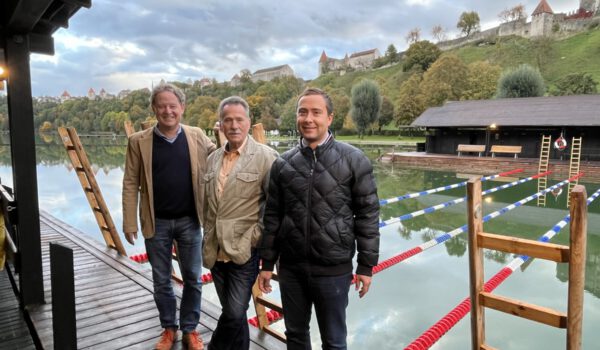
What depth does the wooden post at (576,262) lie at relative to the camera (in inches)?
55.4

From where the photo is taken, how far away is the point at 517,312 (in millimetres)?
1722

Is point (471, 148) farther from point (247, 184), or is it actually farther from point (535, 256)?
point (247, 184)

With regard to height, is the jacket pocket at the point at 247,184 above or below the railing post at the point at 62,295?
above

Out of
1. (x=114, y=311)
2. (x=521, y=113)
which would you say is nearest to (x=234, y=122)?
(x=114, y=311)

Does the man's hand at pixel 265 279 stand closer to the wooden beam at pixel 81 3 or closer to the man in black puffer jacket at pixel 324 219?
the man in black puffer jacket at pixel 324 219

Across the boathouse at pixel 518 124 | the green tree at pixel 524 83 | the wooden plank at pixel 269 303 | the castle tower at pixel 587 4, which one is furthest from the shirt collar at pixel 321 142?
the castle tower at pixel 587 4

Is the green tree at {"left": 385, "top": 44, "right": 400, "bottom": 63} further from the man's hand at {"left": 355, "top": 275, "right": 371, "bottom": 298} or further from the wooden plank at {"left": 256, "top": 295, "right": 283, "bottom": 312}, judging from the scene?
the man's hand at {"left": 355, "top": 275, "right": 371, "bottom": 298}

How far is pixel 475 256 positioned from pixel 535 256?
0.82 feet

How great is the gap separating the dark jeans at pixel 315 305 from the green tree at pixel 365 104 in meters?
32.9

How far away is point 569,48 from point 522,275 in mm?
56793

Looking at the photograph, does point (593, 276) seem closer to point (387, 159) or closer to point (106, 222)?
point (106, 222)

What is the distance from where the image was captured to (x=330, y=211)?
144cm

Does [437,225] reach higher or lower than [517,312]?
lower

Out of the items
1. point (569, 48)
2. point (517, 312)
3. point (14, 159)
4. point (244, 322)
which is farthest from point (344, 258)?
point (569, 48)
